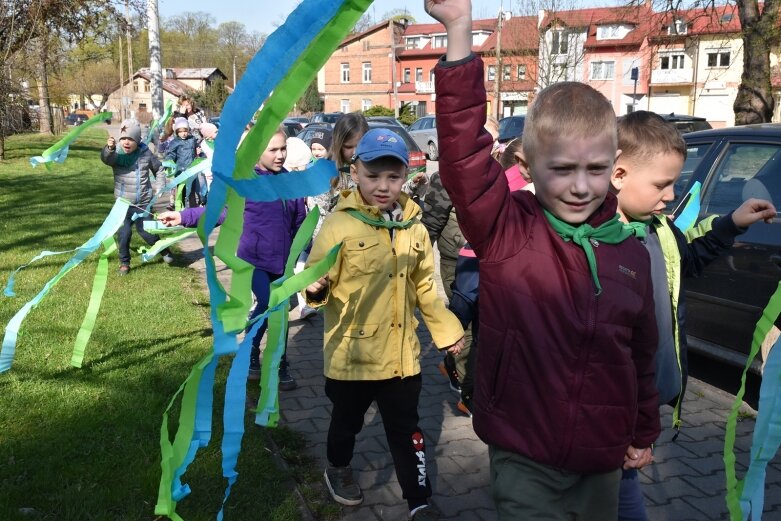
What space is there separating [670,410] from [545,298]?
3425 millimetres

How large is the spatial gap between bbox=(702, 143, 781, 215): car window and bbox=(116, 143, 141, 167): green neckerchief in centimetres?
649

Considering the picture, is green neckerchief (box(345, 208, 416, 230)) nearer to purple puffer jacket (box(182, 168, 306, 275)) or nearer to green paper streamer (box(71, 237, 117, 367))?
green paper streamer (box(71, 237, 117, 367))

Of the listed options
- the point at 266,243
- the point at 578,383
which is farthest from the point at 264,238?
the point at 578,383

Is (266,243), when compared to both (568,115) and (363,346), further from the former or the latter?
(568,115)

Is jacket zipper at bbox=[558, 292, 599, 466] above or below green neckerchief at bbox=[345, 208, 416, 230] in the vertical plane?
below

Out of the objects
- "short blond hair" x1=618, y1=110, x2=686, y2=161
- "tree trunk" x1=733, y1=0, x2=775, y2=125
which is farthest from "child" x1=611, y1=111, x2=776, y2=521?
"tree trunk" x1=733, y1=0, x2=775, y2=125

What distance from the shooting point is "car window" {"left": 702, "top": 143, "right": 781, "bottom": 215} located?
206 inches

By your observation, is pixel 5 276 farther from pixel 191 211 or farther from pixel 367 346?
pixel 367 346

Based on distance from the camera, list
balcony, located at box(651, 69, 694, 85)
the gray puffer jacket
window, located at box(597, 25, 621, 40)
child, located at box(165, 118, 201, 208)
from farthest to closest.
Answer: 1. window, located at box(597, 25, 621, 40)
2. balcony, located at box(651, 69, 694, 85)
3. child, located at box(165, 118, 201, 208)
4. the gray puffer jacket

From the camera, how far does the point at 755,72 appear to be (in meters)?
14.6

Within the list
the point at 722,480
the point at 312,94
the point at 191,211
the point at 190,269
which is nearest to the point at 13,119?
the point at 190,269

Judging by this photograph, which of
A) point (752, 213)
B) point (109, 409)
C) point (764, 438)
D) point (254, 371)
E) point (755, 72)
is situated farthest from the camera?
point (755, 72)

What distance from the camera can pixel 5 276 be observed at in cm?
774

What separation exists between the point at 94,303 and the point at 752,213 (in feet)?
12.6
